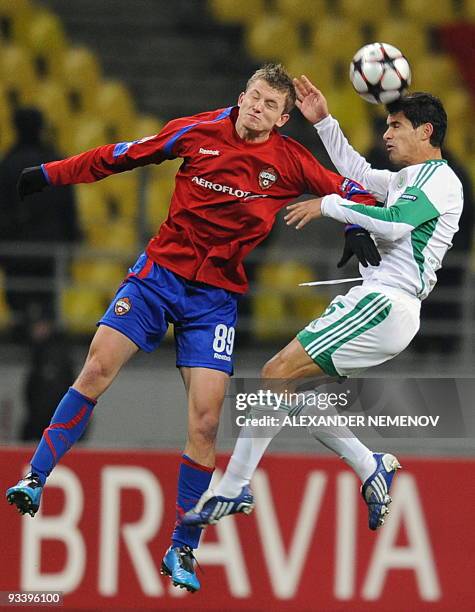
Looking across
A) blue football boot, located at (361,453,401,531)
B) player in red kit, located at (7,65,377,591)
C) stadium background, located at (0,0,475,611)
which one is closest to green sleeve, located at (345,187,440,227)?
player in red kit, located at (7,65,377,591)

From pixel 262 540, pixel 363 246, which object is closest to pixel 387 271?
pixel 363 246

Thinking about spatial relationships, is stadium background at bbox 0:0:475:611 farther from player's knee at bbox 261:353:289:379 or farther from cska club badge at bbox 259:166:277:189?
cska club badge at bbox 259:166:277:189

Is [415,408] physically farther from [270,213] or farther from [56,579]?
[56,579]

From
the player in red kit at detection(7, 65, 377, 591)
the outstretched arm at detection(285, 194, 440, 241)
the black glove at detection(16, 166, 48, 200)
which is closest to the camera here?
the outstretched arm at detection(285, 194, 440, 241)

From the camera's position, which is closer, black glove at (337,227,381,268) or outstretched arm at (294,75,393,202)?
black glove at (337,227,381,268)

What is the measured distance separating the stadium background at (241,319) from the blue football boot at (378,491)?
1.35m

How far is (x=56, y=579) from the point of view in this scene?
7453 millimetres

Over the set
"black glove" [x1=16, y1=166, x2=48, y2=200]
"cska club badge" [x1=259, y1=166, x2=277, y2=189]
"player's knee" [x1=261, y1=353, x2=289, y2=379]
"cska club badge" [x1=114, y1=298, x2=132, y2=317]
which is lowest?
"player's knee" [x1=261, y1=353, x2=289, y2=379]

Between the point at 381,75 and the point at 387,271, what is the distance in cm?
81

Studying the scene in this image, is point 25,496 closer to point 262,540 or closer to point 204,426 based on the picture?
point 204,426

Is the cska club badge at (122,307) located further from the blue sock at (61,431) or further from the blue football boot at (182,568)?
the blue football boot at (182,568)

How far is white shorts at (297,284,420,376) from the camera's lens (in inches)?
227

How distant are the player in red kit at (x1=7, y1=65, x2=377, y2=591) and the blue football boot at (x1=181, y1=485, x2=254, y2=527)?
142mm

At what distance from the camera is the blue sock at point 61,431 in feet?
19.0
